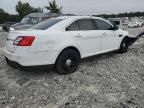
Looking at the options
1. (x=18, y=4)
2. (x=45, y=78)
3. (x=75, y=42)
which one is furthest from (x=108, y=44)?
A: (x=18, y=4)

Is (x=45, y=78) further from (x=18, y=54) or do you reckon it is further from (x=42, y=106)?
(x=42, y=106)

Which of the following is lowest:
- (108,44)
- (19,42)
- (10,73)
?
(10,73)

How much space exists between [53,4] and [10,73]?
28.2m

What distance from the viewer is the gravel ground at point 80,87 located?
4.11 metres

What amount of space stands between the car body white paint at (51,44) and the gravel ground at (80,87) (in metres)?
0.53

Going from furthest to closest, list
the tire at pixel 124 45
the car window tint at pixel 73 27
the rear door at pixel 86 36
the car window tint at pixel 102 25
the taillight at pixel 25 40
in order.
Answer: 1. the tire at pixel 124 45
2. the car window tint at pixel 102 25
3. the rear door at pixel 86 36
4. the car window tint at pixel 73 27
5. the taillight at pixel 25 40

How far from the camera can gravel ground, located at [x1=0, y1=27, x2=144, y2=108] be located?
4.11 metres

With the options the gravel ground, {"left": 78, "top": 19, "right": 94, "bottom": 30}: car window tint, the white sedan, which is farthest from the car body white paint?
the gravel ground

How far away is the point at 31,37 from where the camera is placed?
4848 mm

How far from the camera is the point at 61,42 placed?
17.4 feet

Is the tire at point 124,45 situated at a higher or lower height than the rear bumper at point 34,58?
lower

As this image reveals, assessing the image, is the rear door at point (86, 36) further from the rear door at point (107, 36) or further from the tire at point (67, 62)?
the tire at point (67, 62)

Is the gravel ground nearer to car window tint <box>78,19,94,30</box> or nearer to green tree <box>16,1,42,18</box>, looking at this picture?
car window tint <box>78,19,94,30</box>

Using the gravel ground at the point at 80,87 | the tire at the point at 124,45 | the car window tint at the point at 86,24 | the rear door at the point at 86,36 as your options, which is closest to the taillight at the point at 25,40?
the gravel ground at the point at 80,87
